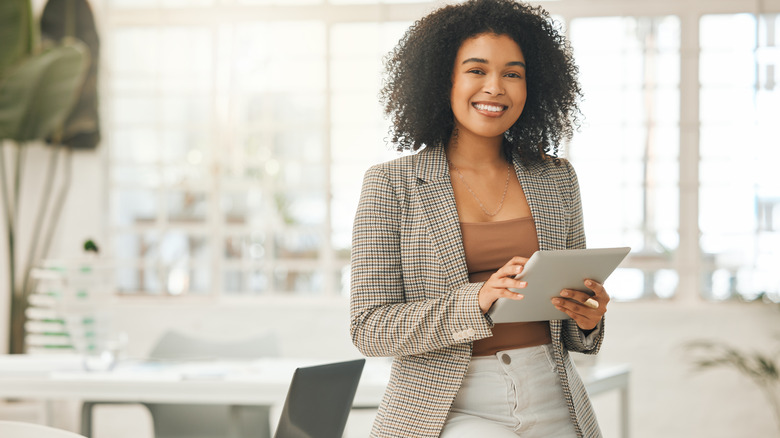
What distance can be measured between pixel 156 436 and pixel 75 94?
8.32ft

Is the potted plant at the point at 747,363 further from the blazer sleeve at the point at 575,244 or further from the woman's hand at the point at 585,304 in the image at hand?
the woman's hand at the point at 585,304

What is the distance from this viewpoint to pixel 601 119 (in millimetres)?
5066

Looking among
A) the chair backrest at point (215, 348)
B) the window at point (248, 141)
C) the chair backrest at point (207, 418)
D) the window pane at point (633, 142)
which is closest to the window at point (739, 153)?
the window pane at point (633, 142)

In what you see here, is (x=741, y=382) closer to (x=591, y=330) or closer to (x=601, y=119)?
(x=601, y=119)

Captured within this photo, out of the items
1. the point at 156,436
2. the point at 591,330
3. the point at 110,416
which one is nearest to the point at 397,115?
the point at 591,330

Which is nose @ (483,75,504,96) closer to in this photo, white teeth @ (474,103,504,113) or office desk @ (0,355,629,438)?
white teeth @ (474,103,504,113)

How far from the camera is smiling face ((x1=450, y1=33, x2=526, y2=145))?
1.78 m

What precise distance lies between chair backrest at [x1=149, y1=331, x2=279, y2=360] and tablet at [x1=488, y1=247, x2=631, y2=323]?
2.37 m

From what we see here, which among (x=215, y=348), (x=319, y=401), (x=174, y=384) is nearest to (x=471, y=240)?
(x=319, y=401)

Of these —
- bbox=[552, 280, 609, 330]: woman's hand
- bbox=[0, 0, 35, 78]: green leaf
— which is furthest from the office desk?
bbox=[0, 0, 35, 78]: green leaf

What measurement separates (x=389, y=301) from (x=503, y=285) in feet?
0.92

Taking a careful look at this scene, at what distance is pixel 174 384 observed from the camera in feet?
9.52

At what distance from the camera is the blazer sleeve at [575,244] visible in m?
1.80

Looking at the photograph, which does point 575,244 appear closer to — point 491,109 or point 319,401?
point 491,109
